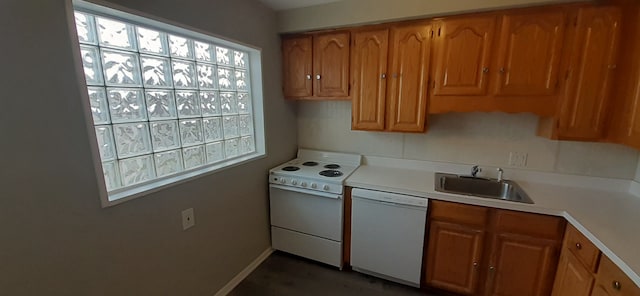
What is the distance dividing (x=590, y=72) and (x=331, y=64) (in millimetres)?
1758

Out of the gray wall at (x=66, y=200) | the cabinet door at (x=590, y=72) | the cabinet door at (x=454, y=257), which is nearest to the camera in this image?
the gray wall at (x=66, y=200)

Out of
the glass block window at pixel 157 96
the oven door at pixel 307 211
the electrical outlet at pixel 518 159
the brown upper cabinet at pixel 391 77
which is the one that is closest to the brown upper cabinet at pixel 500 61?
the brown upper cabinet at pixel 391 77

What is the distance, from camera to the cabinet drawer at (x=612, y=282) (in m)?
1.03

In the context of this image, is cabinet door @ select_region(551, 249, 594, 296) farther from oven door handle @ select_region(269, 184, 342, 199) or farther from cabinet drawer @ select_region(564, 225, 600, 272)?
oven door handle @ select_region(269, 184, 342, 199)

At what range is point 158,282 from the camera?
4.90ft

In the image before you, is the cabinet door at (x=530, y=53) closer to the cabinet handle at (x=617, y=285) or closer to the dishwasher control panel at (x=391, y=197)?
the dishwasher control panel at (x=391, y=197)

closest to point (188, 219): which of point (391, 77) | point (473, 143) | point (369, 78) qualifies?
point (369, 78)

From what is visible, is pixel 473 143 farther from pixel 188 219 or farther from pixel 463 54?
pixel 188 219

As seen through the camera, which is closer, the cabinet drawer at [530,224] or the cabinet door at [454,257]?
the cabinet drawer at [530,224]

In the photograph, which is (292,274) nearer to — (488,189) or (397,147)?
(397,147)

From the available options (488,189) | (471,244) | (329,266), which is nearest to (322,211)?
(329,266)

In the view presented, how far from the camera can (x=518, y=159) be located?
205 cm

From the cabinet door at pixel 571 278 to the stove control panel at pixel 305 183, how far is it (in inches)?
56.3

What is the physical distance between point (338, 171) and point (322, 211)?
0.39m
